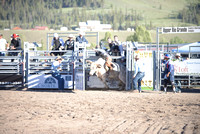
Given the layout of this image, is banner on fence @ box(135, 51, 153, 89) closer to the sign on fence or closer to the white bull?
the white bull

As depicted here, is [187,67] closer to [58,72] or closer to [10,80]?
[58,72]

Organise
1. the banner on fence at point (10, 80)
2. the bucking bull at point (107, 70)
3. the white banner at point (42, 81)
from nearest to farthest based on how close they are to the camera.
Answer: the bucking bull at point (107, 70)
the white banner at point (42, 81)
the banner on fence at point (10, 80)

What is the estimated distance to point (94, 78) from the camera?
51.5 ft

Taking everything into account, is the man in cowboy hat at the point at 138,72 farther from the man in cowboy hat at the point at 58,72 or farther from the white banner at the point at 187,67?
the man in cowboy hat at the point at 58,72

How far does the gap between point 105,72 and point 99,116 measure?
670 cm

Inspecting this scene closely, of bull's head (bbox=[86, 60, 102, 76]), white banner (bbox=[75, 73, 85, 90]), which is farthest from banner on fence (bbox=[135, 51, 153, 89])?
white banner (bbox=[75, 73, 85, 90])

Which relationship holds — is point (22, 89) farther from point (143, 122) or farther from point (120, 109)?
point (143, 122)

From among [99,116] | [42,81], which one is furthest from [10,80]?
[99,116]

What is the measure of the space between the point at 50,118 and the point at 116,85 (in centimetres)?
747

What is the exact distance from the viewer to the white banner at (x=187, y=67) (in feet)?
48.8

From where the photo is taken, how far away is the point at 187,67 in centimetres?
1500

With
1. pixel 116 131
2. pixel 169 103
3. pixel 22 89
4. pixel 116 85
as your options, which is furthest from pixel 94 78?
pixel 116 131

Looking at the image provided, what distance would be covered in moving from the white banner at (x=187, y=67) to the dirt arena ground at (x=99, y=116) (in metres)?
3.61

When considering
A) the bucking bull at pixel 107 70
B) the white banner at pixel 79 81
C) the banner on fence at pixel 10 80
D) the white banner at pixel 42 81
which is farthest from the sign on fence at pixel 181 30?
the banner on fence at pixel 10 80
